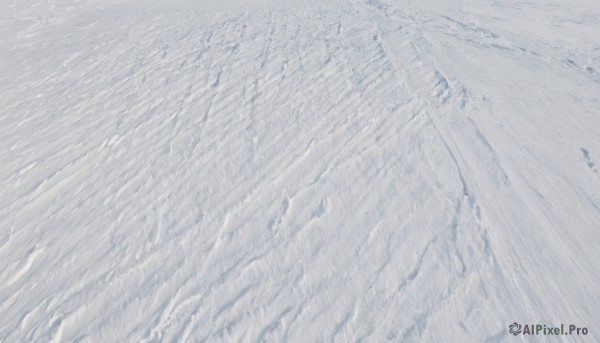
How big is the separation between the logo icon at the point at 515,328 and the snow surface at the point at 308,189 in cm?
4

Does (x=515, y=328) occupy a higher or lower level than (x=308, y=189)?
lower

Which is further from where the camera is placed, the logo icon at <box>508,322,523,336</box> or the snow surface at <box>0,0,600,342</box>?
the snow surface at <box>0,0,600,342</box>

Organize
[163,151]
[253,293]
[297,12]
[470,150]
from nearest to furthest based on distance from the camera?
[253,293] < [470,150] < [163,151] < [297,12]

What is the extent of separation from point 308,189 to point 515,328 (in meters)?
1.86

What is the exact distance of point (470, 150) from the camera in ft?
12.4

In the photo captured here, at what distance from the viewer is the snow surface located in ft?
8.86

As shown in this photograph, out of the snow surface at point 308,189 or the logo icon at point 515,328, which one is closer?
the logo icon at point 515,328

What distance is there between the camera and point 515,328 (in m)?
2.50

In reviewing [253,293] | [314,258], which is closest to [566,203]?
[314,258]

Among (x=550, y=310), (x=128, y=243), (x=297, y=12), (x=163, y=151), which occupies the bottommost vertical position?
(x=550, y=310)

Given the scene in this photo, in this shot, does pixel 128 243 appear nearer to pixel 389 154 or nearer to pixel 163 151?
pixel 163 151

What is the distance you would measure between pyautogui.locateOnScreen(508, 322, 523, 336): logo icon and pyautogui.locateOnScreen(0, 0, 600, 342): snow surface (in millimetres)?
41

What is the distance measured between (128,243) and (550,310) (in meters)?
3.13

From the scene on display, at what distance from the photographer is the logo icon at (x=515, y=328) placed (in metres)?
2.48
